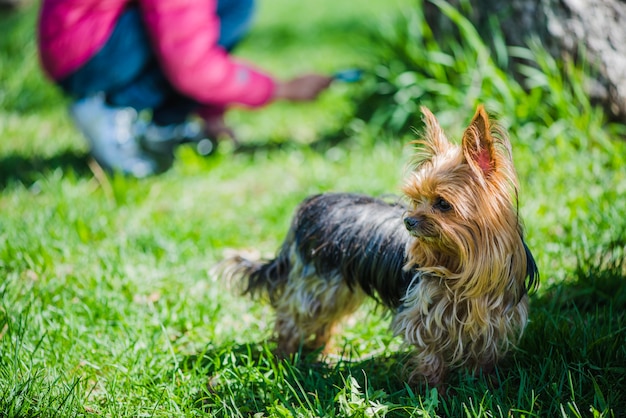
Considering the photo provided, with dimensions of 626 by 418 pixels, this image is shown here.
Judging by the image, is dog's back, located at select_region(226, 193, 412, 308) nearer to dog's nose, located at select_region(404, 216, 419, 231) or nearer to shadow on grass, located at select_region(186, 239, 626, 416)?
dog's nose, located at select_region(404, 216, 419, 231)

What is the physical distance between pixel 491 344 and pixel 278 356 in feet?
3.19

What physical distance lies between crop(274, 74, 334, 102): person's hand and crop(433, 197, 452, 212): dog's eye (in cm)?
282

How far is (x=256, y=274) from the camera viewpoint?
9.64 ft

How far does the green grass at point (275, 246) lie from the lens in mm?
2494

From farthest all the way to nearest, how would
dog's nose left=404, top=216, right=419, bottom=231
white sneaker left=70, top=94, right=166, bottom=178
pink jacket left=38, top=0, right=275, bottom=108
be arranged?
white sneaker left=70, top=94, right=166, bottom=178
pink jacket left=38, top=0, right=275, bottom=108
dog's nose left=404, top=216, right=419, bottom=231

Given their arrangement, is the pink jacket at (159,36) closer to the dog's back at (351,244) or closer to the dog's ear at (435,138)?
the dog's back at (351,244)

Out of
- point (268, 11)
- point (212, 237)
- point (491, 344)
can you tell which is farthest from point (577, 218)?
point (268, 11)

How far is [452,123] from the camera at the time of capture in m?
4.60

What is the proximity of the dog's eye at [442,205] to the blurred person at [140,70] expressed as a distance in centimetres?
281

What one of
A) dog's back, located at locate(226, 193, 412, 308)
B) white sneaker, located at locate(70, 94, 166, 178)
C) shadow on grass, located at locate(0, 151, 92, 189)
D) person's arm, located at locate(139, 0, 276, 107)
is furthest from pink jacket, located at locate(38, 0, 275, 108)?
dog's back, located at locate(226, 193, 412, 308)

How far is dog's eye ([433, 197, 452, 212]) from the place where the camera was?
6.94 feet

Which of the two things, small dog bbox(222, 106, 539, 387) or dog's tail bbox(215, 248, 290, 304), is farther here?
dog's tail bbox(215, 248, 290, 304)

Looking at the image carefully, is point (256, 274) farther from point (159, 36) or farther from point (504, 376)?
point (159, 36)

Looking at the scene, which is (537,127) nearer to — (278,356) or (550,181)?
(550,181)
